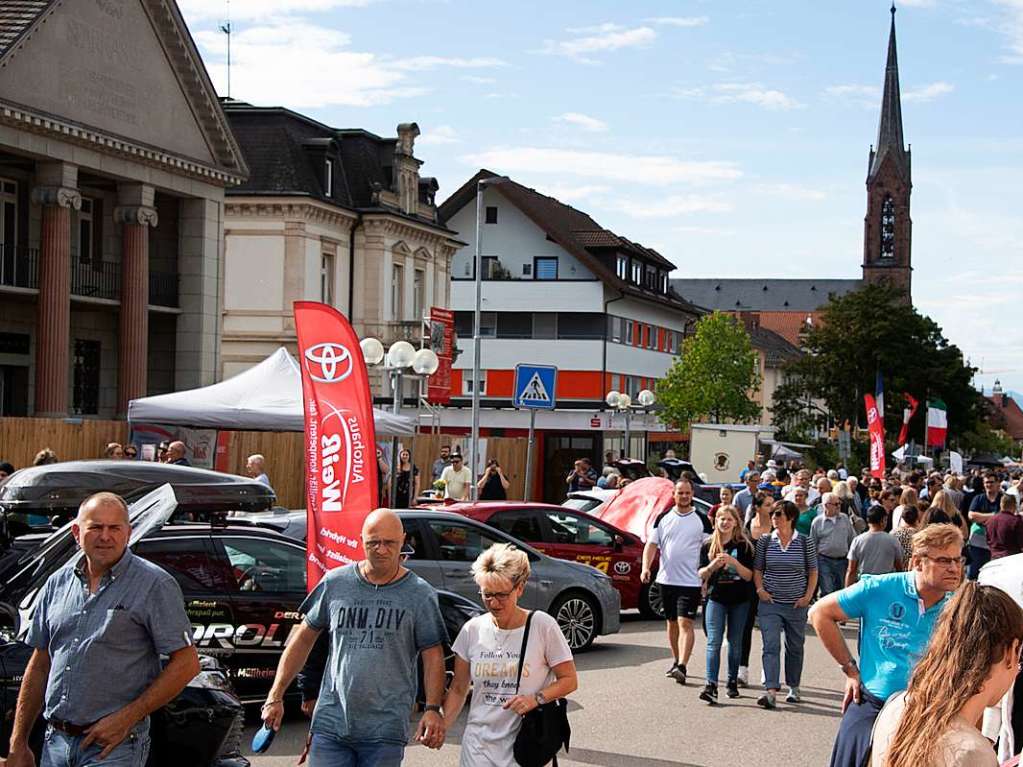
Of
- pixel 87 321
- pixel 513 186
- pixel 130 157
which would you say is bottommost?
pixel 87 321

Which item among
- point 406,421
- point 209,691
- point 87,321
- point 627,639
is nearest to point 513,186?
point 87,321

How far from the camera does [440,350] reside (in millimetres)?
26719

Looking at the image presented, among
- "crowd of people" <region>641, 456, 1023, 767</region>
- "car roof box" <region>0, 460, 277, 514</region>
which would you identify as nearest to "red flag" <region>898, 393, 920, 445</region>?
"crowd of people" <region>641, 456, 1023, 767</region>

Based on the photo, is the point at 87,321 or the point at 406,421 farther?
the point at 87,321

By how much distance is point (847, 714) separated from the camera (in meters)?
6.61

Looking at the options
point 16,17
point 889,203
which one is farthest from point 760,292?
point 16,17

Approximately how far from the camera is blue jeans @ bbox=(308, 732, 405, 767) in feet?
21.0

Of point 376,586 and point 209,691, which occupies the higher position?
point 376,586

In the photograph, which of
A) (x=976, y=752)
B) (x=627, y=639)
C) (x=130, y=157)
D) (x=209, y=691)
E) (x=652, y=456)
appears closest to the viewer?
(x=976, y=752)

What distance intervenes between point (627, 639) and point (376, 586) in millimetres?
11326

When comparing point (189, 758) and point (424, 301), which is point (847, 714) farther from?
point (424, 301)

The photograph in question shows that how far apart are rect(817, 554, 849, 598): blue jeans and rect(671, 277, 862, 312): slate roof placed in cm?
16373

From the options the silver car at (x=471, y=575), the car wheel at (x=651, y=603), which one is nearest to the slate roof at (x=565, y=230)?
the car wheel at (x=651, y=603)

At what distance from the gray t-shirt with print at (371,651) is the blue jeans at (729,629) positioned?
22.6 feet
